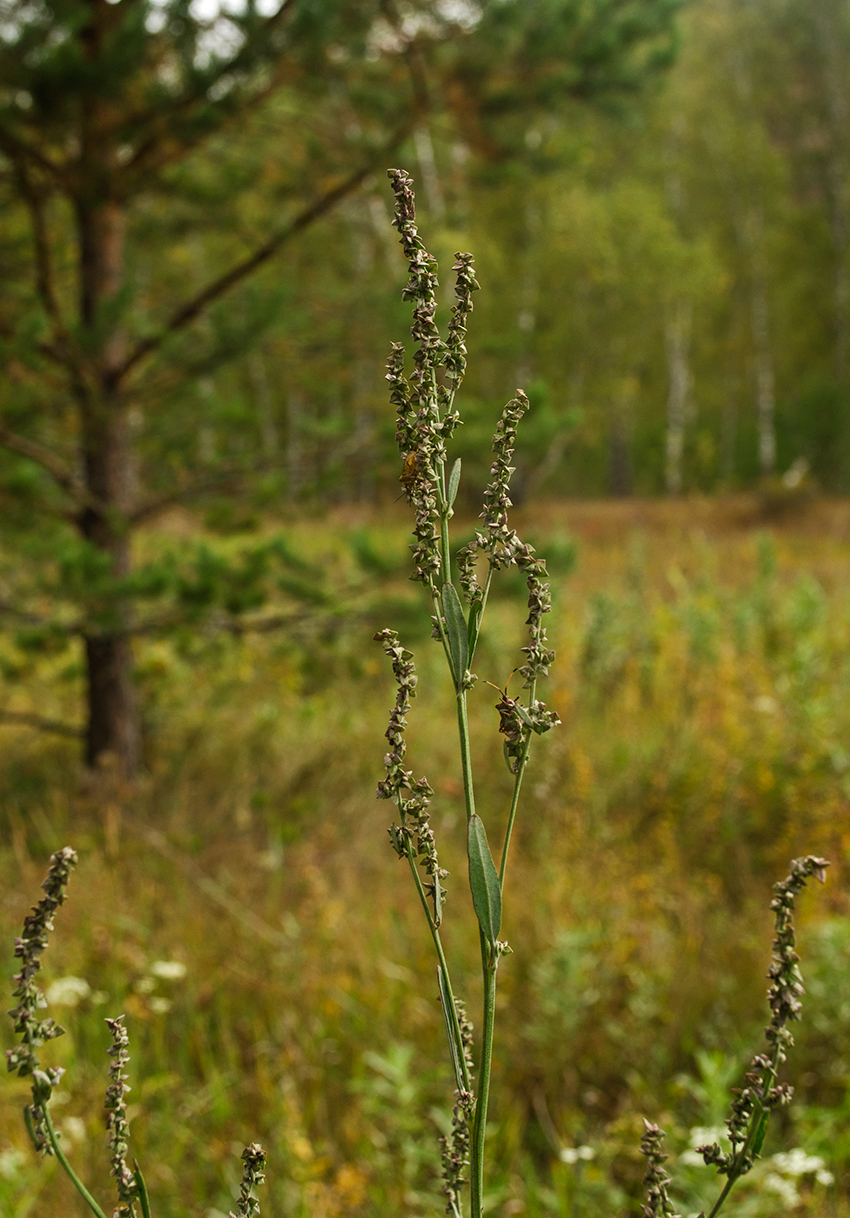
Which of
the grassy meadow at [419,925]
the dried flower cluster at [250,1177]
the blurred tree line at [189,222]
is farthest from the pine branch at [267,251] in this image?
the dried flower cluster at [250,1177]

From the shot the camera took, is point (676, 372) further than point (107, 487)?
Yes

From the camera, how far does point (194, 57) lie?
3625 millimetres

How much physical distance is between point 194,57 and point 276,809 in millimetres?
3115

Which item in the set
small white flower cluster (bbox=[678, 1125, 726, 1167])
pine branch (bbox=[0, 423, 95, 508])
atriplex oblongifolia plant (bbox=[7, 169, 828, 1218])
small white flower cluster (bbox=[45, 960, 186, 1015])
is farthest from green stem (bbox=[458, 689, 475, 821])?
pine branch (bbox=[0, 423, 95, 508])

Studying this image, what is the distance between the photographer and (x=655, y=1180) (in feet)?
1.83

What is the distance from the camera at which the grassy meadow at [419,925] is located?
2.00 m

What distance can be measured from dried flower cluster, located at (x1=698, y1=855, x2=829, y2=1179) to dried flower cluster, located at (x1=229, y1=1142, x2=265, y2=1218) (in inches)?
10.0

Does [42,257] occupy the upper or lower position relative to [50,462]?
upper

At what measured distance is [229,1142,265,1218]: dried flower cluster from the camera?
1.71 feet

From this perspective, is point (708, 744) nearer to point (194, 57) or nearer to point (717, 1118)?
Result: point (717, 1118)

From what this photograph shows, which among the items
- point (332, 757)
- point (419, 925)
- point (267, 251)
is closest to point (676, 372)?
point (332, 757)

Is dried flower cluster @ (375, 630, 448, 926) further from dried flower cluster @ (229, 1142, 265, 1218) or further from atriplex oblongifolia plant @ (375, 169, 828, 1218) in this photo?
dried flower cluster @ (229, 1142, 265, 1218)

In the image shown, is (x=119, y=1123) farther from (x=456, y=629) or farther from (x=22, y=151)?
(x=22, y=151)

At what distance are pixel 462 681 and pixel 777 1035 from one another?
0.28 metres
